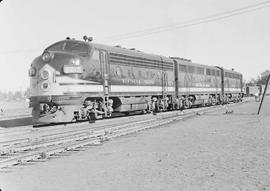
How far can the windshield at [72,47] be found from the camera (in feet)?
57.6

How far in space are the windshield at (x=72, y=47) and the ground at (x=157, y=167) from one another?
6438mm

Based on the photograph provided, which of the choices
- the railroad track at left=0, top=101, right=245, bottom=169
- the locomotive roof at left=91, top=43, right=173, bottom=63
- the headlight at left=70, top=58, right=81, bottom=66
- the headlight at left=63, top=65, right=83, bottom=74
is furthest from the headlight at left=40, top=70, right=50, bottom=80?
the locomotive roof at left=91, top=43, right=173, bottom=63

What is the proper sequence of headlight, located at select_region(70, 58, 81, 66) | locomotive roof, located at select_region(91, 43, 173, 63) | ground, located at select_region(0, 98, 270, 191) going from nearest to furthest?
ground, located at select_region(0, 98, 270, 191)
headlight, located at select_region(70, 58, 81, 66)
locomotive roof, located at select_region(91, 43, 173, 63)

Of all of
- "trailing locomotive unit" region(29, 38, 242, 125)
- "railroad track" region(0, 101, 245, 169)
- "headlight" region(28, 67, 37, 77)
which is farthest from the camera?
"headlight" region(28, 67, 37, 77)

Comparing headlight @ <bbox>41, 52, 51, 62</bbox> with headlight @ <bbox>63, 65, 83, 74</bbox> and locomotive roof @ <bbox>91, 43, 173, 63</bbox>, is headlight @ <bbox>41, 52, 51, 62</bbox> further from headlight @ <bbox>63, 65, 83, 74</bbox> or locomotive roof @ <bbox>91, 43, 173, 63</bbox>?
locomotive roof @ <bbox>91, 43, 173, 63</bbox>

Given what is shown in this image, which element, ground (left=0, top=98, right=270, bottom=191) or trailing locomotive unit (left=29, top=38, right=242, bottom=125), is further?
trailing locomotive unit (left=29, top=38, right=242, bottom=125)

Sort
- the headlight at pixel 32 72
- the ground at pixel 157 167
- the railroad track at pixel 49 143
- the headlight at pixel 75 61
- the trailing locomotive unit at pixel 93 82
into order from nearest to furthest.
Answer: the ground at pixel 157 167
the railroad track at pixel 49 143
the trailing locomotive unit at pixel 93 82
the headlight at pixel 75 61
the headlight at pixel 32 72

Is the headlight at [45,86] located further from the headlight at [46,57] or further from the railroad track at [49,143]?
the railroad track at [49,143]

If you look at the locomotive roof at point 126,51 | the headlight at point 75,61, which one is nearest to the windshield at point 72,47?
the locomotive roof at point 126,51

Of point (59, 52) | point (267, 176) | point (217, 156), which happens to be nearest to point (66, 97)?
point (59, 52)

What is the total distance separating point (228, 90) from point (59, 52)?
1209 inches

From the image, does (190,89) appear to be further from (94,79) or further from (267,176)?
(267,176)

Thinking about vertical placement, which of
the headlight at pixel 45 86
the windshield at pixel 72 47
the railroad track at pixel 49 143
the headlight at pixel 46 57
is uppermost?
the windshield at pixel 72 47

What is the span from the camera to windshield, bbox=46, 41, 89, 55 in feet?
57.6
